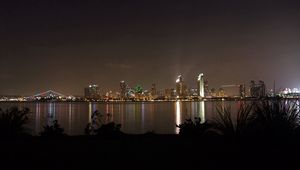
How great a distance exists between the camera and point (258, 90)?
11016 millimetres

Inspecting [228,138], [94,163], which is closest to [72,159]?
[94,163]

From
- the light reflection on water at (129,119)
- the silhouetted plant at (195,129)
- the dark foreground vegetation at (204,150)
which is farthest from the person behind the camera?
the light reflection on water at (129,119)

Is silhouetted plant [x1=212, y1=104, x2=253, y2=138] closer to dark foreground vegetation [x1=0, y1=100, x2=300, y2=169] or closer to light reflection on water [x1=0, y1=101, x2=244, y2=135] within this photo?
dark foreground vegetation [x1=0, y1=100, x2=300, y2=169]

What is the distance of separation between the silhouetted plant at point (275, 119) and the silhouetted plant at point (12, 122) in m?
6.95

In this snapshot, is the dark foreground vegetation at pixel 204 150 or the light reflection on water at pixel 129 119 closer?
the dark foreground vegetation at pixel 204 150

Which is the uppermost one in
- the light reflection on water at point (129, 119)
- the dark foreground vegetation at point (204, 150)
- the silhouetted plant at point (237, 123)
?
the silhouetted plant at point (237, 123)

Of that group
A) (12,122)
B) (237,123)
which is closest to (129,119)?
(12,122)

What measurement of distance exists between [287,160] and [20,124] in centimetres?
811

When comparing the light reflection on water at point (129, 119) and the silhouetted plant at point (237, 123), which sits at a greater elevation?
the silhouetted plant at point (237, 123)

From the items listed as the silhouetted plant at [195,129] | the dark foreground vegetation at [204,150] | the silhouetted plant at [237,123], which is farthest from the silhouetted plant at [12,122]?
the silhouetted plant at [237,123]

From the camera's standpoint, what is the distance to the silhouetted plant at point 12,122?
10836 mm

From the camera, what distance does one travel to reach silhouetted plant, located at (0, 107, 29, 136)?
1084 cm

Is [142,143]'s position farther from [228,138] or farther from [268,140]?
[268,140]

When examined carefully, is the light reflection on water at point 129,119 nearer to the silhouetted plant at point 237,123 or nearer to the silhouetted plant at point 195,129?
the silhouetted plant at point 195,129
